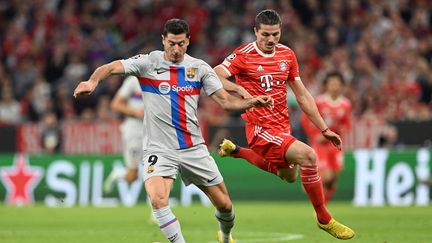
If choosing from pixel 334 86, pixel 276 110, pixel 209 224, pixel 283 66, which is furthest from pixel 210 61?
pixel 283 66

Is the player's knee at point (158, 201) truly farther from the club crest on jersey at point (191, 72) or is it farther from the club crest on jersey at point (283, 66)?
the club crest on jersey at point (283, 66)

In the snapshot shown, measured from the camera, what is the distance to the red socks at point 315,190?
11938 millimetres

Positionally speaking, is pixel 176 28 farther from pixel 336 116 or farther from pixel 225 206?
pixel 336 116

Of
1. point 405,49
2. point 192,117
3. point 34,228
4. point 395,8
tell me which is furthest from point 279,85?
point 395,8

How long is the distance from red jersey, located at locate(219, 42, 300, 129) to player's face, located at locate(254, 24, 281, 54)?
0.18 m

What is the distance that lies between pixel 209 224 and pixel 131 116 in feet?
6.61

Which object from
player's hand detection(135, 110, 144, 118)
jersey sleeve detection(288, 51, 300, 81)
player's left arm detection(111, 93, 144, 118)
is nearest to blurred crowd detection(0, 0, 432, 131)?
player's left arm detection(111, 93, 144, 118)

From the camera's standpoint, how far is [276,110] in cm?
1243

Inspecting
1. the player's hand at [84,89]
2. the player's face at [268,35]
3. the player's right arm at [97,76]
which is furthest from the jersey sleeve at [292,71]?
the player's hand at [84,89]

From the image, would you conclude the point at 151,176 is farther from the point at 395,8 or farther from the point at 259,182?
the point at 395,8

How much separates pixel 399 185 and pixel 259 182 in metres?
2.86

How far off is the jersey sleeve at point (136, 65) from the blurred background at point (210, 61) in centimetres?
1091

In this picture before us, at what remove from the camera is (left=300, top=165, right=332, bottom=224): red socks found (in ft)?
39.2

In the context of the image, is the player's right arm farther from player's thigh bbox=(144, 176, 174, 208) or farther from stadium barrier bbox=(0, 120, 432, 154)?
stadium barrier bbox=(0, 120, 432, 154)
